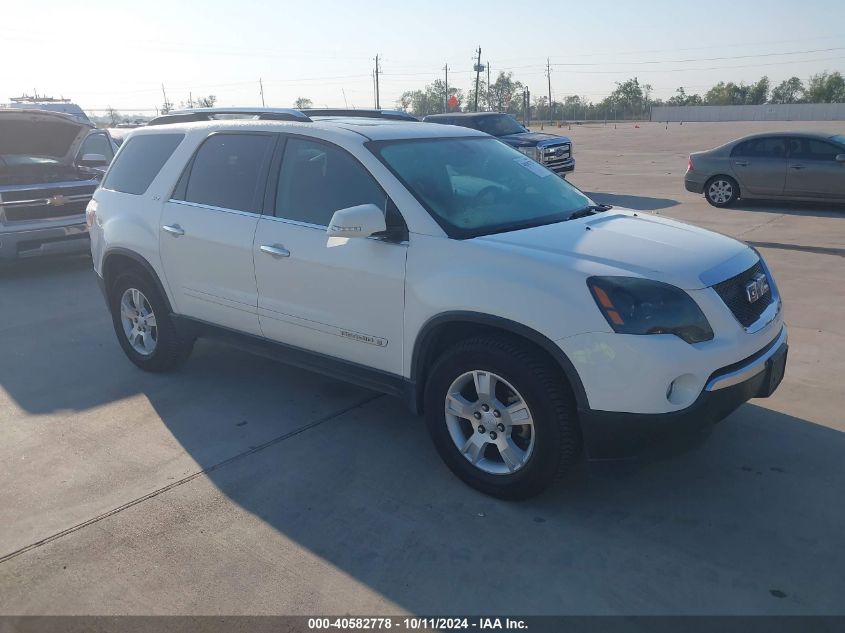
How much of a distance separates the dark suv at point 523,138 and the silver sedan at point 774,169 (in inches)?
135

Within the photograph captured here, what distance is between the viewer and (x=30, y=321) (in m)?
7.40

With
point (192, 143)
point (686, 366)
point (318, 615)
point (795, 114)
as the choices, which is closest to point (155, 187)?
point (192, 143)

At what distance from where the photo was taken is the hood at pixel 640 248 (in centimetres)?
353

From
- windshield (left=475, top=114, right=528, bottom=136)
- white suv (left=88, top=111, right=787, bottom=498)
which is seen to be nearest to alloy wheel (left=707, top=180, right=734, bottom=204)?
windshield (left=475, top=114, right=528, bottom=136)

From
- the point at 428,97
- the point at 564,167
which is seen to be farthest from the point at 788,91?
the point at 564,167

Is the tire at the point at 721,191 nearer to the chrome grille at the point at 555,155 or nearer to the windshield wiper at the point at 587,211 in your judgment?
the chrome grille at the point at 555,155

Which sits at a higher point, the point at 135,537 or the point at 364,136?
the point at 364,136

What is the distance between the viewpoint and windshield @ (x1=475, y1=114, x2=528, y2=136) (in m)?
17.6

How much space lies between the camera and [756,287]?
12.8 feet

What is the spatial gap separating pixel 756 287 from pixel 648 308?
90cm

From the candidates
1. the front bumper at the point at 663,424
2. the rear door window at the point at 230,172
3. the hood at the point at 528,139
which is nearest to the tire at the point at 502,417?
the front bumper at the point at 663,424

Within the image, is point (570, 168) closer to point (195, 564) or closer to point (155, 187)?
point (155, 187)

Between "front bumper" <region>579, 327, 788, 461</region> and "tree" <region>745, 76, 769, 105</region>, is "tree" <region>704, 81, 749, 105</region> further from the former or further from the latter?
"front bumper" <region>579, 327, 788, 461</region>

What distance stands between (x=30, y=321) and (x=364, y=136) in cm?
473
